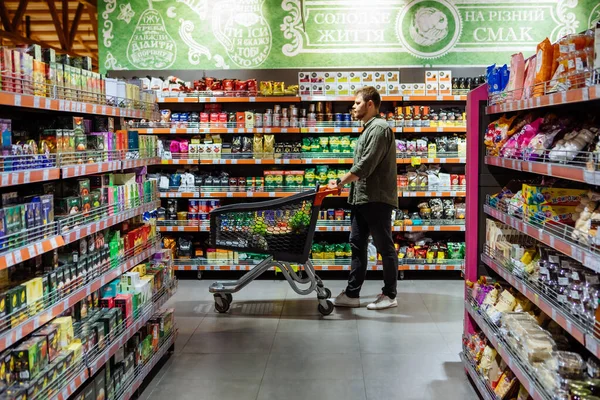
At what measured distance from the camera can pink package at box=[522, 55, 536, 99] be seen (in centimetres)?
330

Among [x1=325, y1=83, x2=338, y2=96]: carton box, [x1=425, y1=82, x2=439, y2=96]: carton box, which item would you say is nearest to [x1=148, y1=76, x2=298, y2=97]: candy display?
[x1=325, y1=83, x2=338, y2=96]: carton box

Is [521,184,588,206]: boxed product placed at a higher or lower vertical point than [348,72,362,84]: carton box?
lower

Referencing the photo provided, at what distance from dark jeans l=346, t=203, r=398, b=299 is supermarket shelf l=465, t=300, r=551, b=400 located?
163 cm

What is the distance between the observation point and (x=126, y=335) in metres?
3.74

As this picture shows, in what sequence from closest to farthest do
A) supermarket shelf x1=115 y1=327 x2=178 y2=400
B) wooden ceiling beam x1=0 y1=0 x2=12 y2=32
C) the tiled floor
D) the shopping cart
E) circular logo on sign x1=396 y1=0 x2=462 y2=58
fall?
A: supermarket shelf x1=115 y1=327 x2=178 y2=400 → the tiled floor → the shopping cart → circular logo on sign x1=396 y1=0 x2=462 y2=58 → wooden ceiling beam x1=0 y1=0 x2=12 y2=32

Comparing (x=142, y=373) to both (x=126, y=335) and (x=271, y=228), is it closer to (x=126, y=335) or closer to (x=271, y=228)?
(x=126, y=335)

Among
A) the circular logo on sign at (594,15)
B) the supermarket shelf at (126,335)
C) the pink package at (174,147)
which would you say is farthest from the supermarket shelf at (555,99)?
the circular logo on sign at (594,15)

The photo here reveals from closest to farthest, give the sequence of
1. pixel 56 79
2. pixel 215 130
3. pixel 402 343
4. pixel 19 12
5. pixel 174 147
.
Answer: pixel 56 79 → pixel 402 343 → pixel 215 130 → pixel 174 147 → pixel 19 12

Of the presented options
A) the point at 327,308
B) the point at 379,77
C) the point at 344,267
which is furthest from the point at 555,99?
the point at 344,267

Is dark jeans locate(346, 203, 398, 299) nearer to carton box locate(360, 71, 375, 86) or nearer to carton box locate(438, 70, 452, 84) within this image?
carton box locate(360, 71, 375, 86)

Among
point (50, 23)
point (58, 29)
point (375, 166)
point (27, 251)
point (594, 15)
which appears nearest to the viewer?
point (27, 251)

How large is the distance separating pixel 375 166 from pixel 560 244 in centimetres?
277

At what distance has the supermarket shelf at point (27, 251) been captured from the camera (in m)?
2.49

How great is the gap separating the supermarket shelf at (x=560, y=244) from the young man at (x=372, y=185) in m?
1.83
